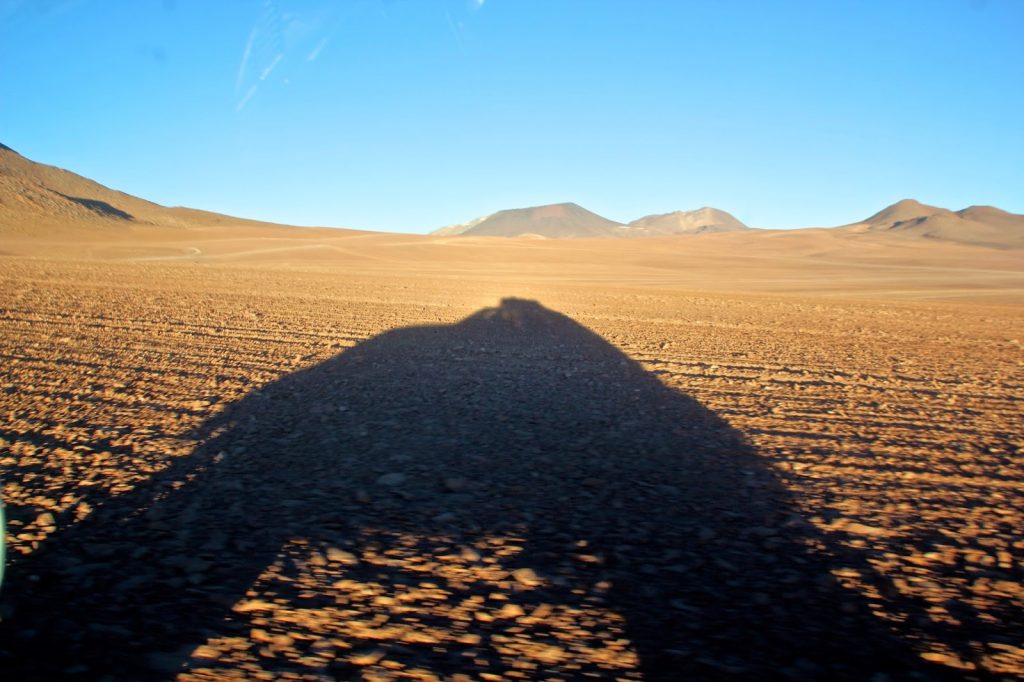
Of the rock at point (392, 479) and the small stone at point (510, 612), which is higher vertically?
the rock at point (392, 479)

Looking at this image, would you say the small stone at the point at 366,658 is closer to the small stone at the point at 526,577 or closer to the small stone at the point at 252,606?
the small stone at the point at 252,606

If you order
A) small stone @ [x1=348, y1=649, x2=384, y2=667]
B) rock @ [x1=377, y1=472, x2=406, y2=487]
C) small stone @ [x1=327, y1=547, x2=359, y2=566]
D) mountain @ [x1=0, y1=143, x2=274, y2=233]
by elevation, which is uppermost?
mountain @ [x1=0, y1=143, x2=274, y2=233]

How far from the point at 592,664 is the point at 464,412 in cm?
407

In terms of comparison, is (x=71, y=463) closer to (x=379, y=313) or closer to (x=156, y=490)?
(x=156, y=490)

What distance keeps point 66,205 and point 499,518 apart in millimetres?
113841

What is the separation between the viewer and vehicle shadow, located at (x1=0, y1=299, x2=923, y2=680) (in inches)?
106

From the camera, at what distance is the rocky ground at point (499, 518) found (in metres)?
2.74

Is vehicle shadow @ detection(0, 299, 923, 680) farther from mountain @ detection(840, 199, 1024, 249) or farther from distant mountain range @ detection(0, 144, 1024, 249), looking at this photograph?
mountain @ detection(840, 199, 1024, 249)

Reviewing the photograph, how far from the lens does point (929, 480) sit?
497 cm

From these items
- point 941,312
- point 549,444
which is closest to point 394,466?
point 549,444

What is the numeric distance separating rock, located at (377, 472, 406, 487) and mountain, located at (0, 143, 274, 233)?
3010 inches

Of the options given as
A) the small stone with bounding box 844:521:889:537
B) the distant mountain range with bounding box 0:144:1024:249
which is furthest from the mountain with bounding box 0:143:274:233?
the small stone with bounding box 844:521:889:537

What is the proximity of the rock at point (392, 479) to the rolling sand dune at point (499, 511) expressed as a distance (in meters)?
0.03


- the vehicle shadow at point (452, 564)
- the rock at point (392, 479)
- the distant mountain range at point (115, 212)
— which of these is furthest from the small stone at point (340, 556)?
the distant mountain range at point (115, 212)
